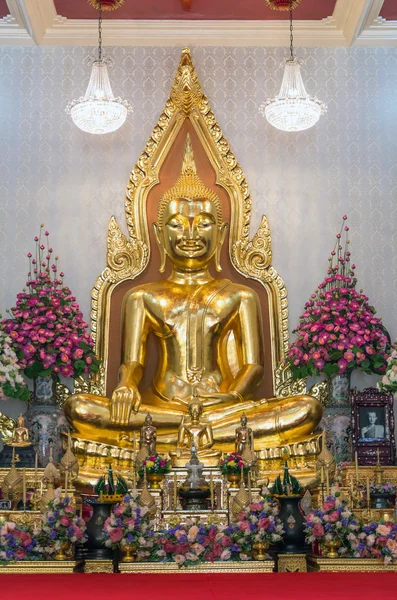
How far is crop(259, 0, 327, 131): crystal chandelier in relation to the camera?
289 inches

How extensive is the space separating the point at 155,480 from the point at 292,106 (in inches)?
117

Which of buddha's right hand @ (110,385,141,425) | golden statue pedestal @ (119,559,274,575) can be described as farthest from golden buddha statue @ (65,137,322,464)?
golden statue pedestal @ (119,559,274,575)

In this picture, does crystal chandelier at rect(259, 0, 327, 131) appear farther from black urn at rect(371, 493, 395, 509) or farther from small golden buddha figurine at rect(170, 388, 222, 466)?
black urn at rect(371, 493, 395, 509)

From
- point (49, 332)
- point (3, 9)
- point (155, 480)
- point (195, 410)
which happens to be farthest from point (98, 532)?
point (3, 9)

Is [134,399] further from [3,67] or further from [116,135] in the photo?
[3,67]

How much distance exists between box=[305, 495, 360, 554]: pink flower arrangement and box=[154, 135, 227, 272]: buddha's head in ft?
9.90

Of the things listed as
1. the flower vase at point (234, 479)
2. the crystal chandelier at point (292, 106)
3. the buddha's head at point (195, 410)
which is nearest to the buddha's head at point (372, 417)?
the buddha's head at point (195, 410)

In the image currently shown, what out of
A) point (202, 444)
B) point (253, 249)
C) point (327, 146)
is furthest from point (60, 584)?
point (327, 146)

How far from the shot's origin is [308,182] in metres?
7.98

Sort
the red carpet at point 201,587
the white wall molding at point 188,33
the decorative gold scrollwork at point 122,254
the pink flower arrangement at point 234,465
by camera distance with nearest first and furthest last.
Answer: the red carpet at point 201,587, the pink flower arrangement at point 234,465, the decorative gold scrollwork at point 122,254, the white wall molding at point 188,33

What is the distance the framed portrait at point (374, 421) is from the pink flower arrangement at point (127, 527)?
6.93 ft

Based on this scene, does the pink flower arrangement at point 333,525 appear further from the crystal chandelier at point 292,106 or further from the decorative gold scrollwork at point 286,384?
the crystal chandelier at point 292,106

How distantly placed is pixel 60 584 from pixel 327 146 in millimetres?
5420

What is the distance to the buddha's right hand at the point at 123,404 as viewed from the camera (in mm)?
6738
